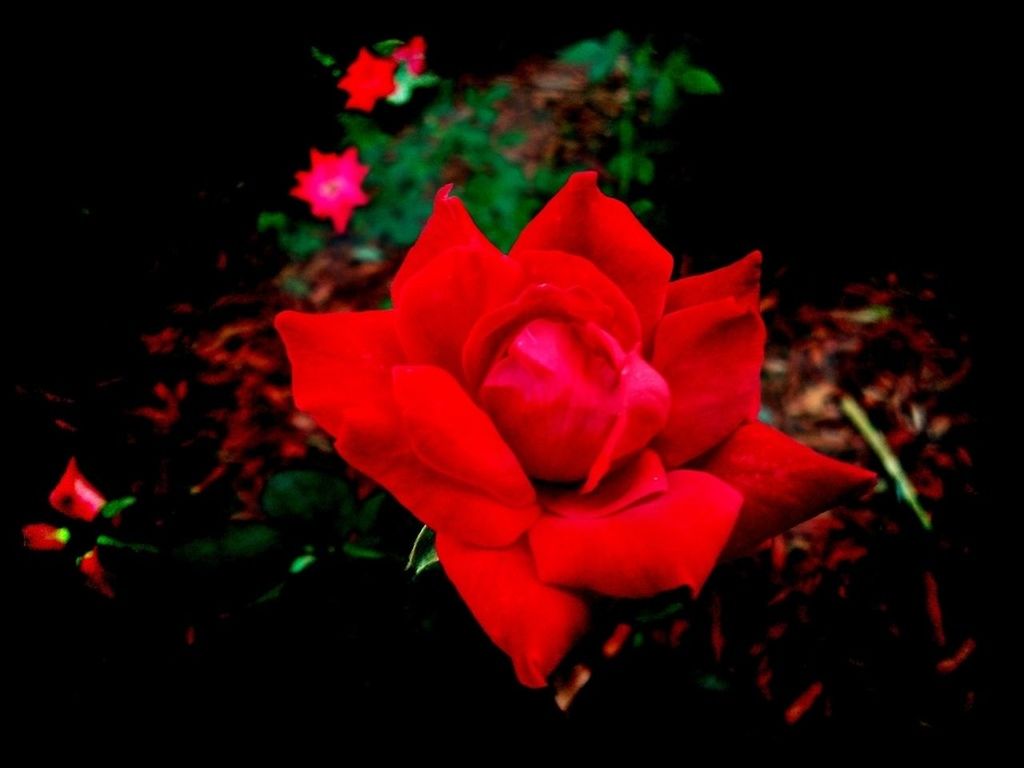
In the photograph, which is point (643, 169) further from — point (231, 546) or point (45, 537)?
point (45, 537)

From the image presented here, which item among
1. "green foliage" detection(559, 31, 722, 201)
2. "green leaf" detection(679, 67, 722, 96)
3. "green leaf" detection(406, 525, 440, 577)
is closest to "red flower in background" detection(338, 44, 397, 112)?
"green foliage" detection(559, 31, 722, 201)

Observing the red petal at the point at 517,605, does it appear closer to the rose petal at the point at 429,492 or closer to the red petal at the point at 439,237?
the rose petal at the point at 429,492

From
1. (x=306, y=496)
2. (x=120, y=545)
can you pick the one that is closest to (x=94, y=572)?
(x=120, y=545)

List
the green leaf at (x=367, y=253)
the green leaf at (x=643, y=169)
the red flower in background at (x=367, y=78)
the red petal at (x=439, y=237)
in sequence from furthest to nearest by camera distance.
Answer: the green leaf at (x=367, y=253) < the red flower in background at (x=367, y=78) < the green leaf at (x=643, y=169) < the red petal at (x=439, y=237)

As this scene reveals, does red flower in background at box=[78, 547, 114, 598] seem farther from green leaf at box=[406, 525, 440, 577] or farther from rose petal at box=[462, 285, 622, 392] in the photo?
rose petal at box=[462, 285, 622, 392]

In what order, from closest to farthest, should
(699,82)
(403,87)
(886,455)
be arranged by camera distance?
(699,82), (886,455), (403,87)

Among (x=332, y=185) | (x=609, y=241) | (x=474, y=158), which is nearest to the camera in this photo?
(x=609, y=241)

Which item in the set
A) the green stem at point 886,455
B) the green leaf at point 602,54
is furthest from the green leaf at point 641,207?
the green stem at point 886,455
